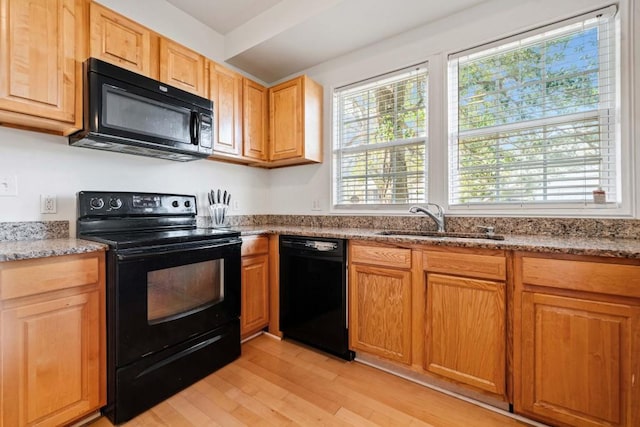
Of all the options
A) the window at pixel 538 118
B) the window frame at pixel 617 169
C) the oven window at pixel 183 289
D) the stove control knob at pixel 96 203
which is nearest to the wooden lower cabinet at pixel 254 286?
the oven window at pixel 183 289

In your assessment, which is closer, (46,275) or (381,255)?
(46,275)

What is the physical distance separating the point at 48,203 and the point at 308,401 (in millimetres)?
1888

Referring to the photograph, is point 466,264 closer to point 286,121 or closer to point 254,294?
Answer: point 254,294

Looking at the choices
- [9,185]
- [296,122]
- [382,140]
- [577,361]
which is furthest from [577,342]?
[9,185]

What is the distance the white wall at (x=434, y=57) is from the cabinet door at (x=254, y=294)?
80 cm

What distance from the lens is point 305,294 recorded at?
2.21 meters

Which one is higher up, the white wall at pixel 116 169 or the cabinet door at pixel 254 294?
the white wall at pixel 116 169

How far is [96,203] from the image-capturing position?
1.82 meters

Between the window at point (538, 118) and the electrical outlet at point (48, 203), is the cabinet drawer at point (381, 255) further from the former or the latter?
the electrical outlet at point (48, 203)

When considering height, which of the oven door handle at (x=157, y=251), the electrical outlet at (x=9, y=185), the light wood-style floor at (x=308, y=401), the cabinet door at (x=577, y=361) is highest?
the electrical outlet at (x=9, y=185)

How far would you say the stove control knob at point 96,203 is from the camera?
180 centimetres

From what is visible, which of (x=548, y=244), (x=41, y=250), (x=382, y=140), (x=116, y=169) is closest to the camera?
(x=41, y=250)

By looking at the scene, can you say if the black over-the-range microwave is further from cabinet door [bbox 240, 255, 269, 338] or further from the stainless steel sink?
the stainless steel sink

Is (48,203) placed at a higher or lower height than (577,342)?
higher
